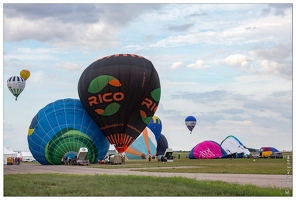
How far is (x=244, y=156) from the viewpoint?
72.4 m

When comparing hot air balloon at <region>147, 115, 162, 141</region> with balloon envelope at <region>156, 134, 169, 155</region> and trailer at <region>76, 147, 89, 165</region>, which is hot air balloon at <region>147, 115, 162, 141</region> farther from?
trailer at <region>76, 147, 89, 165</region>

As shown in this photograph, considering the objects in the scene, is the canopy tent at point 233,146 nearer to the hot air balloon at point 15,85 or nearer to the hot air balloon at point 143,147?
the hot air balloon at point 143,147

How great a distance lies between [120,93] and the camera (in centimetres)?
3728

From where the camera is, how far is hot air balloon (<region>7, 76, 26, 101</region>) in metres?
45.9

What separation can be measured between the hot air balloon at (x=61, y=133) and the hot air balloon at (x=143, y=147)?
1236 centimetres

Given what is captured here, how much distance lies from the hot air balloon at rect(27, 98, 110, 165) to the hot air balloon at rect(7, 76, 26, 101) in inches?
248

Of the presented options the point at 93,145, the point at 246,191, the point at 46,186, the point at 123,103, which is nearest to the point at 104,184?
the point at 46,186

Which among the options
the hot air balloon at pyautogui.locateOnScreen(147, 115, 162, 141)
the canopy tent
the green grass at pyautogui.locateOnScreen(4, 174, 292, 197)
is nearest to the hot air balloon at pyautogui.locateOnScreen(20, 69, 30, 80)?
the hot air balloon at pyautogui.locateOnScreen(147, 115, 162, 141)

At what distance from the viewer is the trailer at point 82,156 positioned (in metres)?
37.8

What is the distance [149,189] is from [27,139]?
29.3 meters

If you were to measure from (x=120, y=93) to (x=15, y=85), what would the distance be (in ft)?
44.7

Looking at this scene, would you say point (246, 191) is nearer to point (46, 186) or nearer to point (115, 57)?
point (46, 186)

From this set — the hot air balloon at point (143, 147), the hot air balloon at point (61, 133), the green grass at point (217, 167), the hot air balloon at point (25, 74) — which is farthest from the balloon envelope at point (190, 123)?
the hot air balloon at point (61, 133)

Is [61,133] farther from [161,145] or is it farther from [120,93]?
[161,145]
